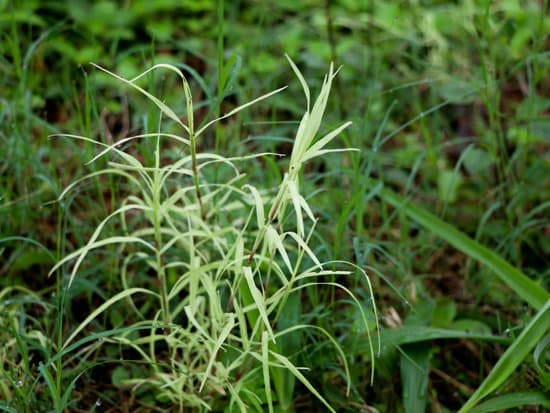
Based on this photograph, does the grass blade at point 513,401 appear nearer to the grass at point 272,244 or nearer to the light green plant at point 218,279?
the grass at point 272,244

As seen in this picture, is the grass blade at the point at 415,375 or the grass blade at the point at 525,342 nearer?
the grass blade at the point at 525,342

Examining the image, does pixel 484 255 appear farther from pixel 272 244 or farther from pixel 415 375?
pixel 272 244

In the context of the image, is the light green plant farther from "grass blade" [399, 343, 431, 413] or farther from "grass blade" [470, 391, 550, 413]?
"grass blade" [470, 391, 550, 413]

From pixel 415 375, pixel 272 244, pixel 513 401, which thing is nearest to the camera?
pixel 272 244

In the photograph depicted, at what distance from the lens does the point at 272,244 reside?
1.07 metres

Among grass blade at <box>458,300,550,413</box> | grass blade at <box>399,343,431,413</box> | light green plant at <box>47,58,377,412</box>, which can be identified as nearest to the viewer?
light green plant at <box>47,58,377,412</box>

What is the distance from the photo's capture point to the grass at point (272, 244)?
3.82ft

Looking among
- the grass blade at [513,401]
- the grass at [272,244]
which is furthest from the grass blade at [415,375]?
the grass blade at [513,401]

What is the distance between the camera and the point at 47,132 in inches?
71.6

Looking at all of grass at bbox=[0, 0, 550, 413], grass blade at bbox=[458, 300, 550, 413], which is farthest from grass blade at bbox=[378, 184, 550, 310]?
grass blade at bbox=[458, 300, 550, 413]

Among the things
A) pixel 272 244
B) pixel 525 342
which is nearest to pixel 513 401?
pixel 525 342

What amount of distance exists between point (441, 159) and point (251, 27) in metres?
0.91

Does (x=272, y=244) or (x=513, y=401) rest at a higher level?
(x=272, y=244)

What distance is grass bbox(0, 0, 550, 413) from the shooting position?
1164 mm
